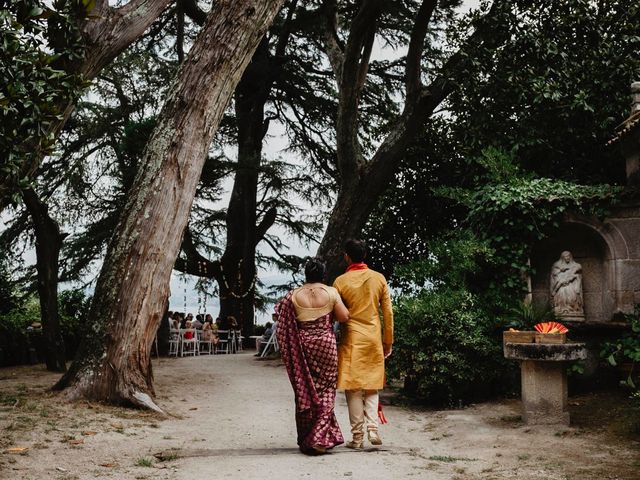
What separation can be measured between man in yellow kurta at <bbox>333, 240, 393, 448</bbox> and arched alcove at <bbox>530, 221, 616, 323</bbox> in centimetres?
532

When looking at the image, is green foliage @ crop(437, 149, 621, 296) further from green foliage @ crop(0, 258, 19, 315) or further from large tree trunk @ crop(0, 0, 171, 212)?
green foliage @ crop(0, 258, 19, 315)

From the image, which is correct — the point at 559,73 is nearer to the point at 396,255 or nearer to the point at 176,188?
the point at 396,255

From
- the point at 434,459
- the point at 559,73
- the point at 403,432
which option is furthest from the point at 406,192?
the point at 434,459

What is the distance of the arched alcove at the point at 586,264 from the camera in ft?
36.3

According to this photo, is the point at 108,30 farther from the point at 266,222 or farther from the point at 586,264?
the point at 266,222

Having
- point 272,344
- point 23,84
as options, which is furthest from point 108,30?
point 272,344

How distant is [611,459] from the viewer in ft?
20.1

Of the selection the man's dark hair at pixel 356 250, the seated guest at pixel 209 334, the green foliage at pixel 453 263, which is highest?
the green foliage at pixel 453 263

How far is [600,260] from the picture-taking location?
1135 centimetres

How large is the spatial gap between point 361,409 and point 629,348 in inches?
175

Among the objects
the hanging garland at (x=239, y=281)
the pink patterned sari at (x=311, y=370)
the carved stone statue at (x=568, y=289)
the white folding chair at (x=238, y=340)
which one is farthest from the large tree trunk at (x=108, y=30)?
the white folding chair at (x=238, y=340)

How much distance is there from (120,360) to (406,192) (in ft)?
30.1

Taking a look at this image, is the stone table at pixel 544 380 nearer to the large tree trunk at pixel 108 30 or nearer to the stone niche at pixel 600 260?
the stone niche at pixel 600 260

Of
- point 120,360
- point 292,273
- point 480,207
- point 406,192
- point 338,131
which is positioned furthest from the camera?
point 292,273
